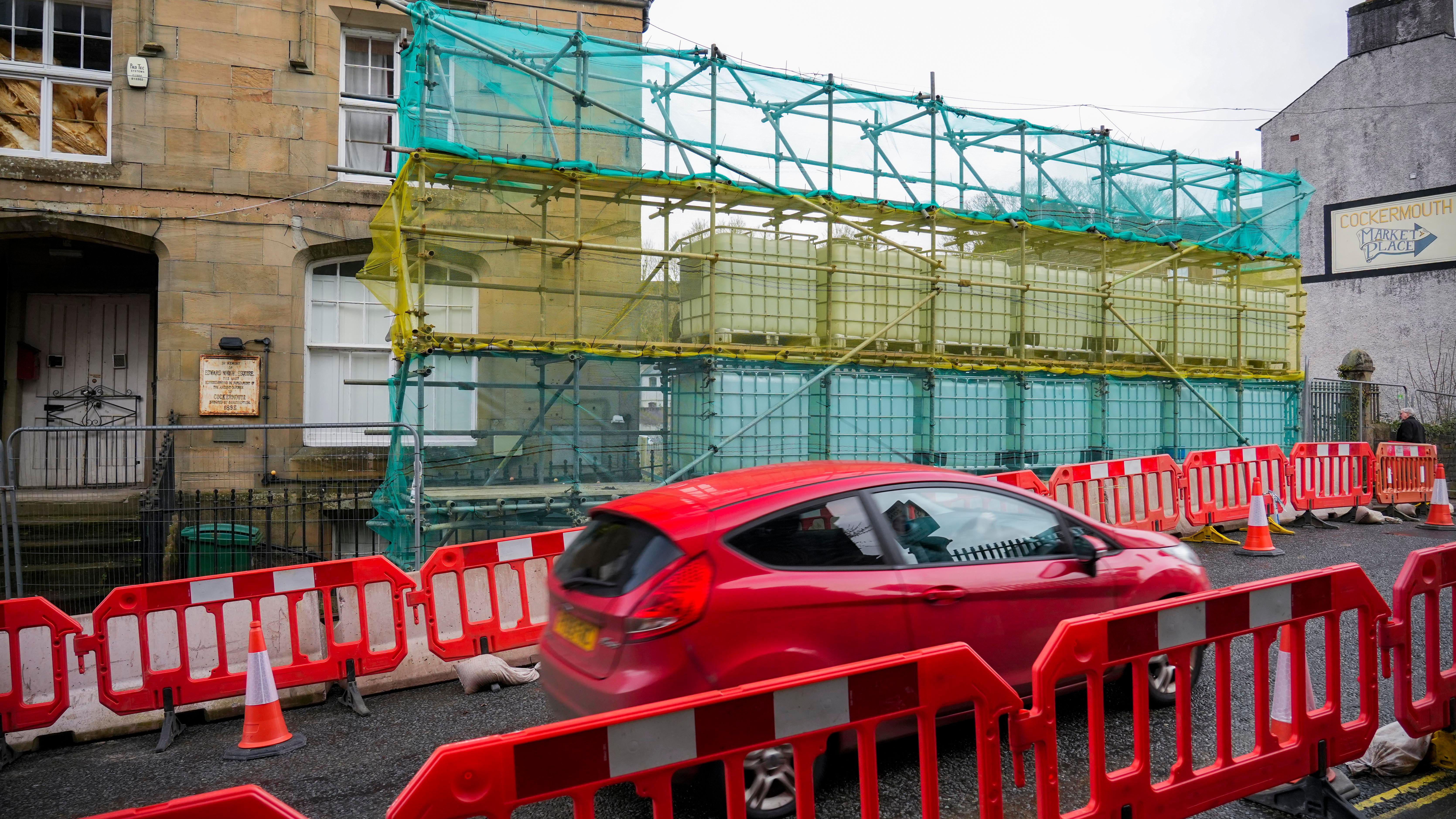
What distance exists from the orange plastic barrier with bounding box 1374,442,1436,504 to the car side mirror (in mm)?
12164

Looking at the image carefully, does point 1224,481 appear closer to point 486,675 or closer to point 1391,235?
point 486,675

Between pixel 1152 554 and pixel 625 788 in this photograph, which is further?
pixel 1152 554

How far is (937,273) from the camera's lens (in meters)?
12.8

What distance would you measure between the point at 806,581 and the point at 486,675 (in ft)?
10.8

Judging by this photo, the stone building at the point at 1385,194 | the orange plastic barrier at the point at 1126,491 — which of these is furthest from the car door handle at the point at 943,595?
the stone building at the point at 1385,194

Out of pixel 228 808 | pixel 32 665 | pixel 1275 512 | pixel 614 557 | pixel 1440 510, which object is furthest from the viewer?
pixel 1440 510

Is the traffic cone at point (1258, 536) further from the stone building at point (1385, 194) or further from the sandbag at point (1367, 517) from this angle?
the stone building at point (1385, 194)

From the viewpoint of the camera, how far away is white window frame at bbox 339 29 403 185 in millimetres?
13078

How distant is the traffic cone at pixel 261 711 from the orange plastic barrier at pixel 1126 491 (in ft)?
26.7

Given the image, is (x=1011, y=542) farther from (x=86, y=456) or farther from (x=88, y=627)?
(x=86, y=456)

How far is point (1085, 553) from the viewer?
4664 millimetres


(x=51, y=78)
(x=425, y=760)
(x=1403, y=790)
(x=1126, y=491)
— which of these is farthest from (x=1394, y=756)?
(x=51, y=78)

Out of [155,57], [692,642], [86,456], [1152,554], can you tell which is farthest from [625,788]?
[155,57]

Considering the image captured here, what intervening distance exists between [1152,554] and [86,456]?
13.7 metres
